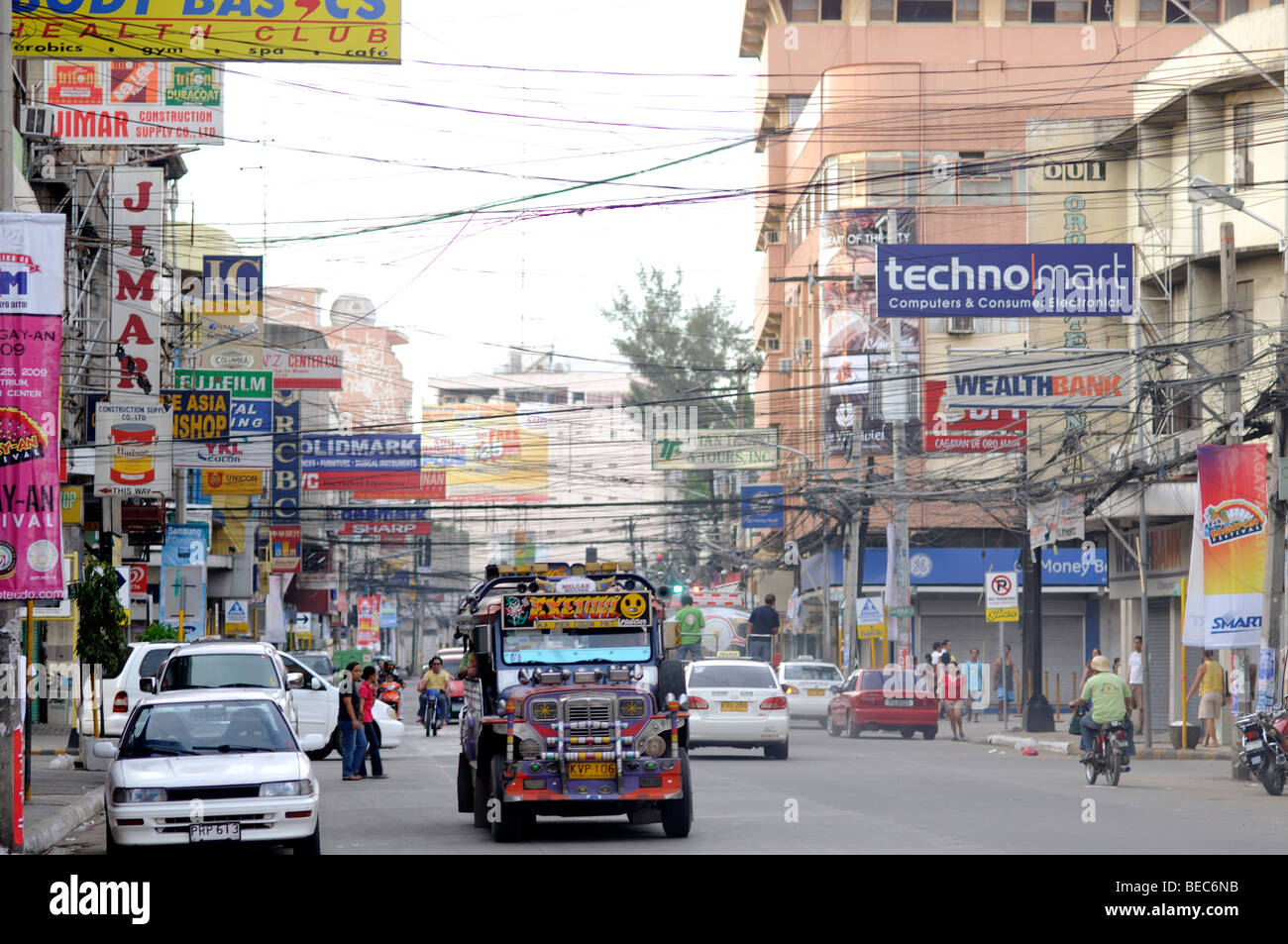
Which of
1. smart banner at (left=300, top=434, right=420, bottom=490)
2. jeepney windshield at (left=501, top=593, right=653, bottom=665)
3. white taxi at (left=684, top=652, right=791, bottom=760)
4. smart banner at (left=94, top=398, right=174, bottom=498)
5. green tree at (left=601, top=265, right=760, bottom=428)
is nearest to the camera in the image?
jeepney windshield at (left=501, top=593, right=653, bottom=665)

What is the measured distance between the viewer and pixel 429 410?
313 feet

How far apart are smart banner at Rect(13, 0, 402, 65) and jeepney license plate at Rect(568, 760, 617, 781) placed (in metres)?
7.16

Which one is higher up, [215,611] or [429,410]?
[429,410]

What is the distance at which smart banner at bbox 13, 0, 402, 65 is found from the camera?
16.9m

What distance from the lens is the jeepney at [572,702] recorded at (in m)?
16.1

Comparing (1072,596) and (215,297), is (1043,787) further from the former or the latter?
(1072,596)

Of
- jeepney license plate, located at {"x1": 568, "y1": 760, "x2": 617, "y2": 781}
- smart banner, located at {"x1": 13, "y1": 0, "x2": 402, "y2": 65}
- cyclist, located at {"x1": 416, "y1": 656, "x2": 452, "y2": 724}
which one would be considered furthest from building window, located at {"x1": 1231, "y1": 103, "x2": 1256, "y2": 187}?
jeepney license plate, located at {"x1": 568, "y1": 760, "x2": 617, "y2": 781}

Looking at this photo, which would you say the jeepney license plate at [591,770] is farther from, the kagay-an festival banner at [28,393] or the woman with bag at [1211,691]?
the woman with bag at [1211,691]

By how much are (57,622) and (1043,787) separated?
23.8 metres

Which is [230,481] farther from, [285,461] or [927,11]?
[927,11]

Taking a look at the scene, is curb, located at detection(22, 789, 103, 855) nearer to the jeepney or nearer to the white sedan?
the white sedan

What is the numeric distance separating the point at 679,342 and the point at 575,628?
269ft

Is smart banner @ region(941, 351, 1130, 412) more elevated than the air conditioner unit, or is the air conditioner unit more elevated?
the air conditioner unit

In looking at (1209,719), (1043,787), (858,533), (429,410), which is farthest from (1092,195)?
(429,410)
